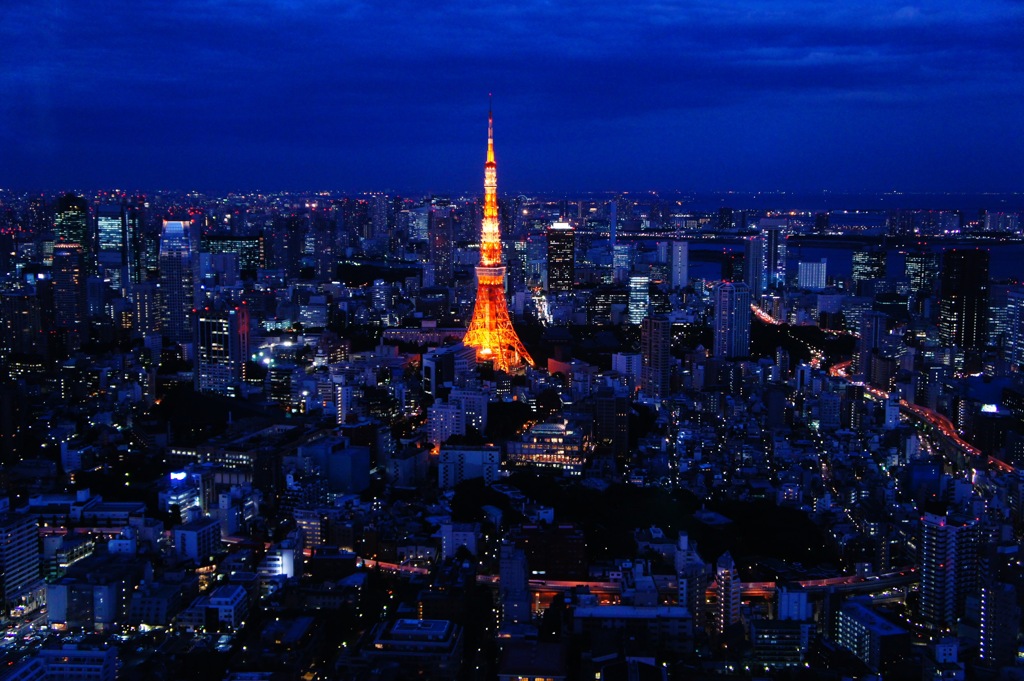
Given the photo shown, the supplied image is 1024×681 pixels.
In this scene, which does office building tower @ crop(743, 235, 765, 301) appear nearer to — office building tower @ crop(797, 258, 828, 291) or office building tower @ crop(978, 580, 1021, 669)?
office building tower @ crop(797, 258, 828, 291)

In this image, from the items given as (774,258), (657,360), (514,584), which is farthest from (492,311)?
(774,258)

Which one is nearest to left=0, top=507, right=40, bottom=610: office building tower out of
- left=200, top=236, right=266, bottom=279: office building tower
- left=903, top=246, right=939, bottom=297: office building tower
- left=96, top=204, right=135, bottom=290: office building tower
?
left=96, top=204, right=135, bottom=290: office building tower

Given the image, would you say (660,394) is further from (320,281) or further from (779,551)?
(320,281)

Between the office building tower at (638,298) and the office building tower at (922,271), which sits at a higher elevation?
the office building tower at (922,271)

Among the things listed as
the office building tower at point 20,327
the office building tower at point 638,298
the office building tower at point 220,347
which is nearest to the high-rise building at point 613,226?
the office building tower at point 638,298

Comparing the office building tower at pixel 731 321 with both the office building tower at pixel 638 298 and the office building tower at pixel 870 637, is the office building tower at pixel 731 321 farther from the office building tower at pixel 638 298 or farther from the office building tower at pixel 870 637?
the office building tower at pixel 870 637

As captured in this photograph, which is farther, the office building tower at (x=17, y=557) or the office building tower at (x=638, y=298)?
the office building tower at (x=638, y=298)
